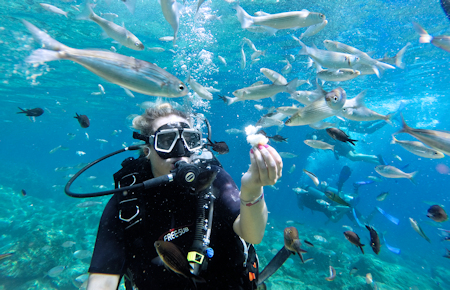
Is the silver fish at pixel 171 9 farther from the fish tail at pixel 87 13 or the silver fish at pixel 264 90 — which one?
the silver fish at pixel 264 90

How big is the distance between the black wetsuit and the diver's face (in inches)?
10.2

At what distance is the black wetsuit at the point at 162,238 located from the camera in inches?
90.4

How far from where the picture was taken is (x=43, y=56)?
53.5 inches

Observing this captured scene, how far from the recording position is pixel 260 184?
67.6 inches

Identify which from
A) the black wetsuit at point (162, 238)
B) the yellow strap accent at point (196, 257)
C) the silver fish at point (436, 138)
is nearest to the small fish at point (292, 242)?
the black wetsuit at point (162, 238)

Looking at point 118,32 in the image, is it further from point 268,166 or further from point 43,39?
point 268,166

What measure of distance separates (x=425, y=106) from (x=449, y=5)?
4091cm

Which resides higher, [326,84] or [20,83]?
[326,84]

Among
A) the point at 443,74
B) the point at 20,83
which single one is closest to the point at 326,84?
the point at 443,74

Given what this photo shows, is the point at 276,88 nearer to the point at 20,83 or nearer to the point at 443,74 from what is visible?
the point at 443,74

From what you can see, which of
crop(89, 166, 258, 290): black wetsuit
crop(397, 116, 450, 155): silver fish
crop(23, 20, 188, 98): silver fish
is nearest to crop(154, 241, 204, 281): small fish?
crop(89, 166, 258, 290): black wetsuit

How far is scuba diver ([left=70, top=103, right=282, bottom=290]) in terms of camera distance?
221 cm

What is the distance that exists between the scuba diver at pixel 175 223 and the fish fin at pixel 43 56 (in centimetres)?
129

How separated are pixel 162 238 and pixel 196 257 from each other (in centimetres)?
52
